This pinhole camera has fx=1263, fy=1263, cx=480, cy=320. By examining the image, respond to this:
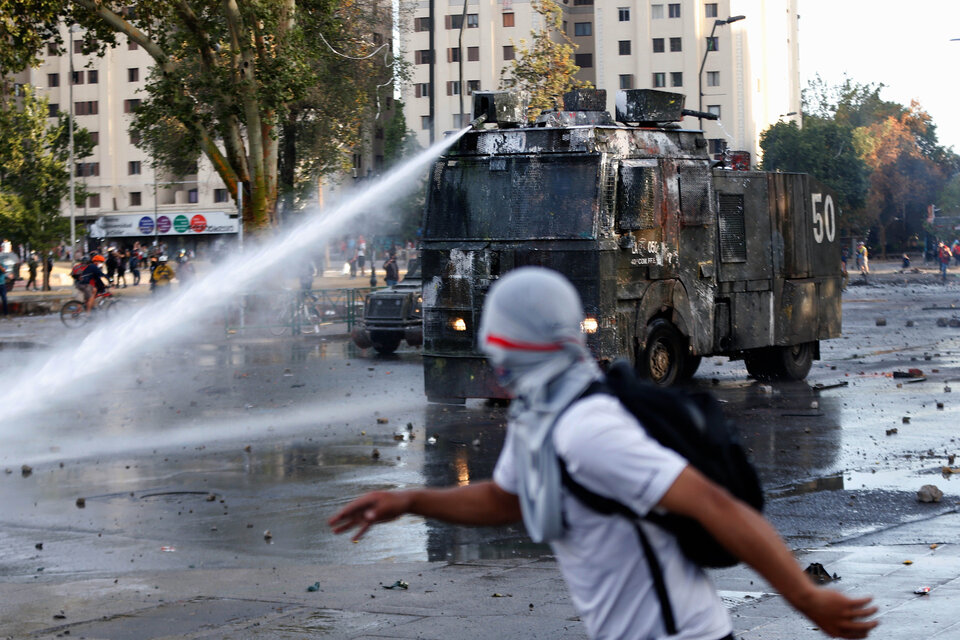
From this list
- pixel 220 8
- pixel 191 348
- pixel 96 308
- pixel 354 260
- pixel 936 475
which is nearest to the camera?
pixel 936 475

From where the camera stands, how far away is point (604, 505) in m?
2.83

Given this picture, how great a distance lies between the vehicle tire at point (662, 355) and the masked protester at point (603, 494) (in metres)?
11.8

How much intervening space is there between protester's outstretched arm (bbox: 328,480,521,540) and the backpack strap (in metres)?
0.47

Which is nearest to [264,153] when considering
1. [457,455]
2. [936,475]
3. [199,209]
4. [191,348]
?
[191,348]

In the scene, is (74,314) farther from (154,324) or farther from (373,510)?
(373,510)

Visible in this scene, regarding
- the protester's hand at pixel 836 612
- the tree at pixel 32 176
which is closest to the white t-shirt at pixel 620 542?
the protester's hand at pixel 836 612

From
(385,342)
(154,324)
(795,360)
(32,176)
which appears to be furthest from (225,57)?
(32,176)

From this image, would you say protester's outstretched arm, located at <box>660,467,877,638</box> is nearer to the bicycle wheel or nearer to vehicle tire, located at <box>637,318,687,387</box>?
vehicle tire, located at <box>637,318,687,387</box>

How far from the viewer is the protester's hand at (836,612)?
272 cm

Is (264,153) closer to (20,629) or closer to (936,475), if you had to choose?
(936,475)

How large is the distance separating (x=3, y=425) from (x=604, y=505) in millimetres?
14270

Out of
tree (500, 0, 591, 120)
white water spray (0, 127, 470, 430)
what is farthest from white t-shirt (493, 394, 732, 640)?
tree (500, 0, 591, 120)

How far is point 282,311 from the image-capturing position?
95.5 feet

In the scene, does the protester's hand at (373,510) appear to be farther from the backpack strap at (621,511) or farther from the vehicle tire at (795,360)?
the vehicle tire at (795,360)
